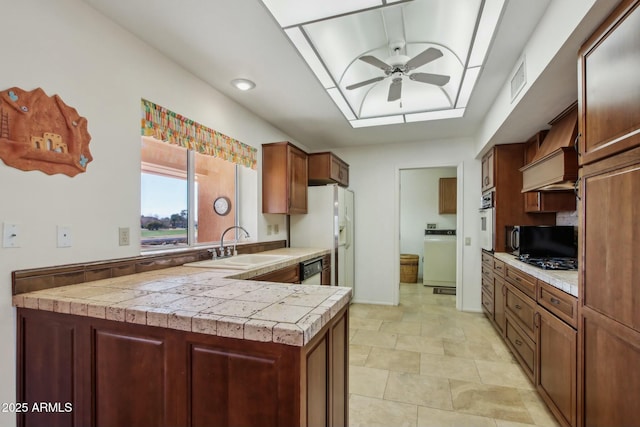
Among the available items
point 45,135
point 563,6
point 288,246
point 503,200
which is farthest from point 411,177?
point 45,135

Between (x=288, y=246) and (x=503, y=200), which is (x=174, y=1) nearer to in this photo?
(x=288, y=246)

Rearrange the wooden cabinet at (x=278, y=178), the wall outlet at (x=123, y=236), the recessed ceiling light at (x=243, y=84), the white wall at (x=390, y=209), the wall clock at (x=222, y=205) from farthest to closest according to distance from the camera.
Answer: the white wall at (x=390, y=209)
the wooden cabinet at (x=278, y=178)
the wall clock at (x=222, y=205)
the recessed ceiling light at (x=243, y=84)
the wall outlet at (x=123, y=236)

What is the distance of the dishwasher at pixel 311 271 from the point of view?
Result: 2.87m

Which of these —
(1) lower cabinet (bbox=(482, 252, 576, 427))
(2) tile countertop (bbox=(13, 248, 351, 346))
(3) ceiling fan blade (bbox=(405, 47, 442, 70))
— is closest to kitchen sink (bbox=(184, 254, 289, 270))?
(2) tile countertop (bbox=(13, 248, 351, 346))

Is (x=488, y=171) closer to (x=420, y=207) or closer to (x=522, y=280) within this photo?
(x=522, y=280)

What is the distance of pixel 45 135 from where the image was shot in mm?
1447

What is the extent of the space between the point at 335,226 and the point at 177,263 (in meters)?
2.02

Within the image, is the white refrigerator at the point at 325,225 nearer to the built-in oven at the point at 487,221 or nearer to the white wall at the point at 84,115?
the built-in oven at the point at 487,221

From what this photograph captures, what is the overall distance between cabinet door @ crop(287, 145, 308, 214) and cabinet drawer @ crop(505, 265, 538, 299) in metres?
2.24

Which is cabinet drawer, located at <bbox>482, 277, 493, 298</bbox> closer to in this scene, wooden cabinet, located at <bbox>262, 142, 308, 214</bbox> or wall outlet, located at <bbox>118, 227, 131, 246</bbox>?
wooden cabinet, located at <bbox>262, 142, 308, 214</bbox>

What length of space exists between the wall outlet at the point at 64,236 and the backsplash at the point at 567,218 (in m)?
3.75

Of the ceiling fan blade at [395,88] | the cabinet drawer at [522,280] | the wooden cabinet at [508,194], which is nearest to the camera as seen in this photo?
the cabinet drawer at [522,280]

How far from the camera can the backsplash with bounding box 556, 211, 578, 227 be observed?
2719 millimetres

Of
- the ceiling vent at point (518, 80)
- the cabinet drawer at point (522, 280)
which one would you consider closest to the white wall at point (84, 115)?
the ceiling vent at point (518, 80)
